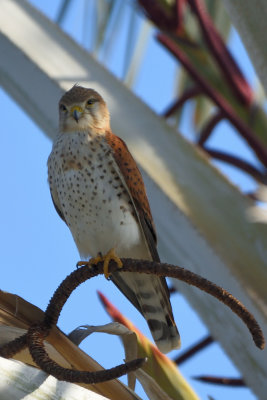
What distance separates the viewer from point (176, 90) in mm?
6539

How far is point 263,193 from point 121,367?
1485 millimetres

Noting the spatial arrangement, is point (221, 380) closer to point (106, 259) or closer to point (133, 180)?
point (106, 259)

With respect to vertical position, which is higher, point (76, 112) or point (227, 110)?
point (76, 112)

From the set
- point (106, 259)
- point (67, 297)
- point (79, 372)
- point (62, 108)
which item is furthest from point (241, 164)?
point (79, 372)

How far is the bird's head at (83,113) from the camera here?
337cm

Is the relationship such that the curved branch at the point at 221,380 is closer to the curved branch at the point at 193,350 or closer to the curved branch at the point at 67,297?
the curved branch at the point at 193,350

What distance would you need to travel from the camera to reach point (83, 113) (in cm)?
350

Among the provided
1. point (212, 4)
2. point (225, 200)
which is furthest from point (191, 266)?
point (212, 4)

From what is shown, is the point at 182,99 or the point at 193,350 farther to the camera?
the point at 182,99

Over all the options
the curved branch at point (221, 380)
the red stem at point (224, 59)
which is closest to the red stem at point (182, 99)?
the red stem at point (224, 59)

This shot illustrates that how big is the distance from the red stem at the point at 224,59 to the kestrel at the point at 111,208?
75 cm

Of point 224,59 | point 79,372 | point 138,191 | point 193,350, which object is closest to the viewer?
point 79,372

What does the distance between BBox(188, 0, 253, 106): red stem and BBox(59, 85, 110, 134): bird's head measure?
64cm

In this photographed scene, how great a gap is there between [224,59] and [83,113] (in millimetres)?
759
